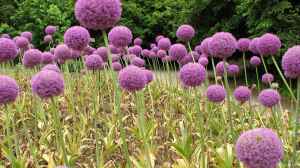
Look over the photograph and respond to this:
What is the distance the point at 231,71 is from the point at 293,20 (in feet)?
10.8

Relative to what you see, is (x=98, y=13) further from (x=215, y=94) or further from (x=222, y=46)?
(x=215, y=94)

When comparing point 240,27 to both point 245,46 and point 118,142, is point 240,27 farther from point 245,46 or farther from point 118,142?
point 118,142

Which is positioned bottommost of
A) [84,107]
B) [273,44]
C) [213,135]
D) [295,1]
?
[213,135]

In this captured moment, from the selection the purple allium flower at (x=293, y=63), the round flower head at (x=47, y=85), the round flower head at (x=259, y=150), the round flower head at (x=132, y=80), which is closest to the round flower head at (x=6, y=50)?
the round flower head at (x=47, y=85)

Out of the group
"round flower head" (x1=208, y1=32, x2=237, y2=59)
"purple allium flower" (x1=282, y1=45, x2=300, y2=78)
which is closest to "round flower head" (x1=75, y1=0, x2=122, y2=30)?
"round flower head" (x1=208, y1=32, x2=237, y2=59)

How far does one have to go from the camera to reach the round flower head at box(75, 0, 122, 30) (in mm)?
2260

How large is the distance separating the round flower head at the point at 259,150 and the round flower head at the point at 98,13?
91cm

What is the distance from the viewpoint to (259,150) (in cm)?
171

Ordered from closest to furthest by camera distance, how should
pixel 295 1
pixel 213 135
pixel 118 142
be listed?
pixel 118 142, pixel 213 135, pixel 295 1

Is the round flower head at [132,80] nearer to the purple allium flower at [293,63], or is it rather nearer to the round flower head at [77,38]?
the round flower head at [77,38]

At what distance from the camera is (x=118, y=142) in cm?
423

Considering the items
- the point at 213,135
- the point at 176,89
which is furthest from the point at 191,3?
the point at 213,135

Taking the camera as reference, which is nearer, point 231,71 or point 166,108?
point 231,71

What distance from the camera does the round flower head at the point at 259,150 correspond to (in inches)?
67.3
